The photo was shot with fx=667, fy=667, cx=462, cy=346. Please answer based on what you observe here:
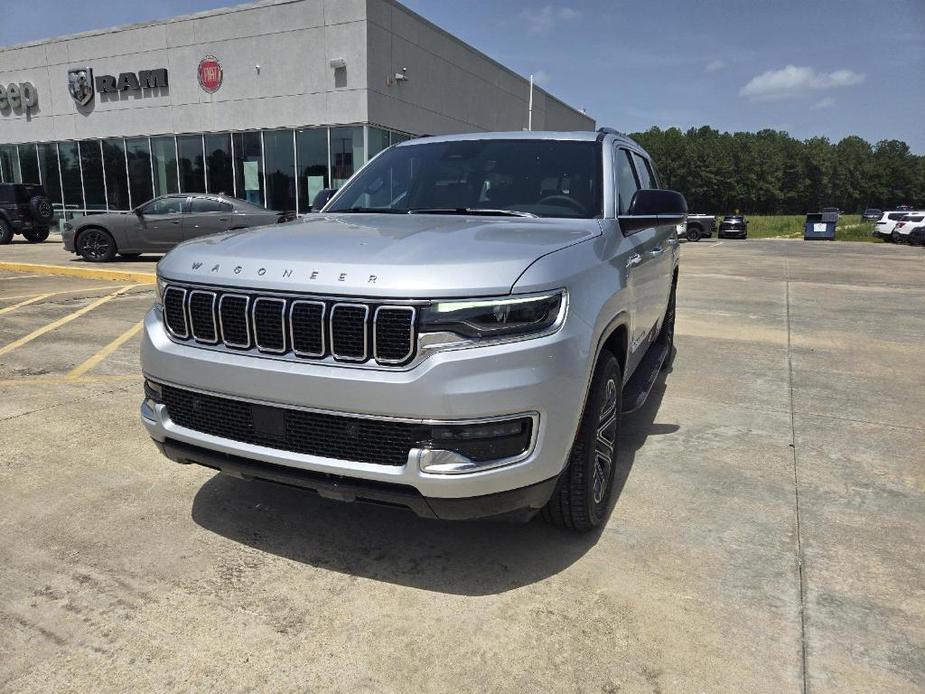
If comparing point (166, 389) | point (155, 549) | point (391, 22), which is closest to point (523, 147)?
point (166, 389)

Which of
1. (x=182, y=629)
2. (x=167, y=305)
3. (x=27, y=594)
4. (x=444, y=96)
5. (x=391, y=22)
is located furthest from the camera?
(x=444, y=96)

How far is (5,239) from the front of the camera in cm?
2047

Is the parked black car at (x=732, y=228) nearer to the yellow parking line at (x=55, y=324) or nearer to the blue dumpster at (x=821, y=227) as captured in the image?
the blue dumpster at (x=821, y=227)

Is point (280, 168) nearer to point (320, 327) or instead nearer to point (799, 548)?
point (320, 327)

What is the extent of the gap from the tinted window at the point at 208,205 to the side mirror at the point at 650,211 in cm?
1231

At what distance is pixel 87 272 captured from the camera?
12.3m

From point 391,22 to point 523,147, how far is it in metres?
18.6

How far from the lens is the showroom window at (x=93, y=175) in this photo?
2467 cm

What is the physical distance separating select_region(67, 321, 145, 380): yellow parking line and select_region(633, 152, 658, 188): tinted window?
4745mm

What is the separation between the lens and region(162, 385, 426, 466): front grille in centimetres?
237

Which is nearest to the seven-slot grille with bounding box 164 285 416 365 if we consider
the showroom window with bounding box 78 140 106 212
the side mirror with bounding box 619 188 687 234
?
the side mirror with bounding box 619 188 687 234

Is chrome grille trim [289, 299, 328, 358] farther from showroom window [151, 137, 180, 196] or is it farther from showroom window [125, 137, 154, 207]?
showroom window [125, 137, 154, 207]

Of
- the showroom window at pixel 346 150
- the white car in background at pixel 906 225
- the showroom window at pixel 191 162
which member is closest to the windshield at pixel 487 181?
the showroom window at pixel 346 150

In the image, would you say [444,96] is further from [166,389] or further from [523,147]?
[166,389]
